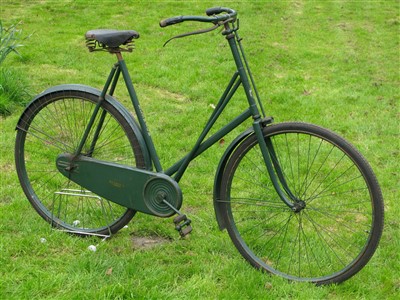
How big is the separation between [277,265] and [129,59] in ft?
20.3

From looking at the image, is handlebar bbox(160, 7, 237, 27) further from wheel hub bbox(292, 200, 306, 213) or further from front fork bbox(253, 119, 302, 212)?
wheel hub bbox(292, 200, 306, 213)

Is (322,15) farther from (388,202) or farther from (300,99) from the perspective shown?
(388,202)

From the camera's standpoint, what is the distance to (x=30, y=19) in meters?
12.4

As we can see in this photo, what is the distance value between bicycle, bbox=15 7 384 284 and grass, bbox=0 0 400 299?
189 millimetres

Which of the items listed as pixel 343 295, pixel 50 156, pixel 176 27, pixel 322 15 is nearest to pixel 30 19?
pixel 176 27

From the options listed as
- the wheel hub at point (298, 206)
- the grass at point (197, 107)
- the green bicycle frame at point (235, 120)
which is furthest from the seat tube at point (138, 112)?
the wheel hub at point (298, 206)

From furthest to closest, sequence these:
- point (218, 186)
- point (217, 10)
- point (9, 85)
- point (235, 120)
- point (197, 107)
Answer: point (197, 107) < point (9, 85) < point (218, 186) < point (235, 120) < point (217, 10)

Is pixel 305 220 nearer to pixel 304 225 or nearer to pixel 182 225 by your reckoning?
pixel 304 225

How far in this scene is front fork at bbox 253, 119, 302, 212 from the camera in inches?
149

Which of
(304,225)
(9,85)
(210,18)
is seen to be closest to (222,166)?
(210,18)

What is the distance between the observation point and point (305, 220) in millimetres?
4797

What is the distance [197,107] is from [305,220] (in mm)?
3011

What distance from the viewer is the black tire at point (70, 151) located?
4273 mm

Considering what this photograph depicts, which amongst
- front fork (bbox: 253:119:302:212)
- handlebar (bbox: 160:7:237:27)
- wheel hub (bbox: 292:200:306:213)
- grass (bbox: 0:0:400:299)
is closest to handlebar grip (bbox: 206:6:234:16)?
handlebar (bbox: 160:7:237:27)
